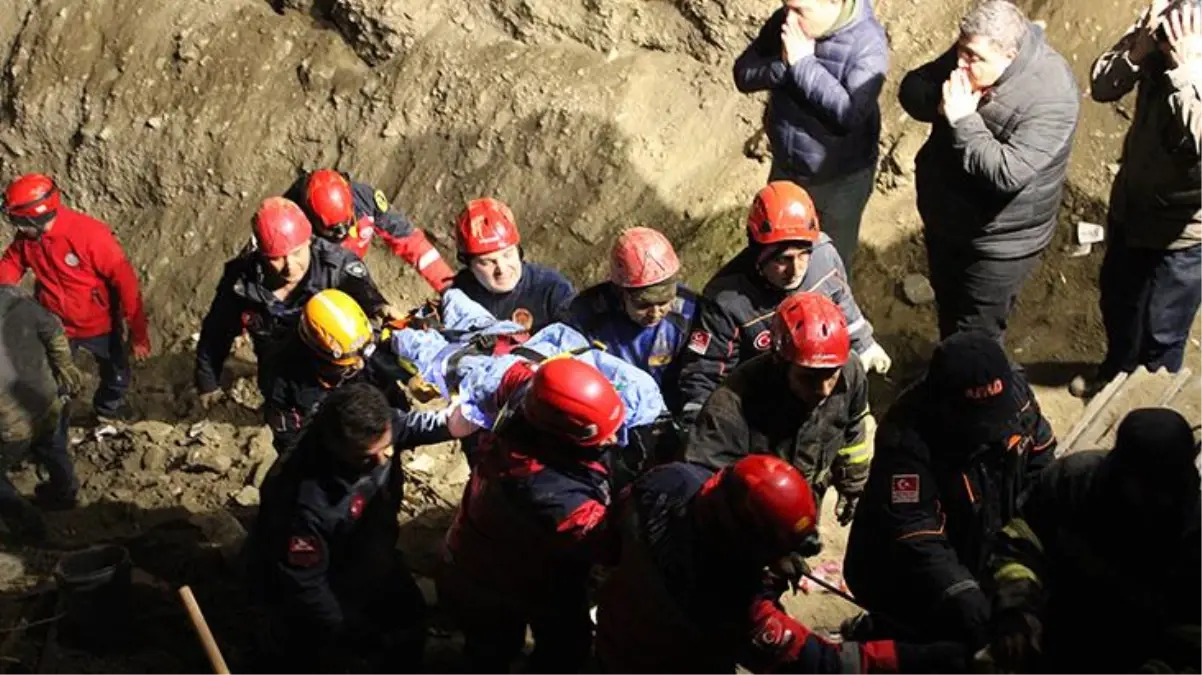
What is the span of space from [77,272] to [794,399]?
4902 millimetres

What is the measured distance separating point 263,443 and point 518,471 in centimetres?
425

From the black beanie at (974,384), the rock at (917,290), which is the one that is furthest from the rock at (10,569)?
→ the rock at (917,290)

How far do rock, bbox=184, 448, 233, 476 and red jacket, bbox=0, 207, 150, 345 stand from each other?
804 mm

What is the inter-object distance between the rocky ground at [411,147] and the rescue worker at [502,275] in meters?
1.63

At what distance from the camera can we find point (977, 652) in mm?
4184

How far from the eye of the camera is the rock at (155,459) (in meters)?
8.06

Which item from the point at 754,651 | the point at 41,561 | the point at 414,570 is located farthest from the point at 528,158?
the point at 754,651

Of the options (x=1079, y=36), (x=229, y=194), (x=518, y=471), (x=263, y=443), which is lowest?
(x=263, y=443)

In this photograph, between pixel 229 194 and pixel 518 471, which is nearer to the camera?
pixel 518 471

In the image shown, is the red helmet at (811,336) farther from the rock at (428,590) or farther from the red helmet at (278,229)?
the red helmet at (278,229)

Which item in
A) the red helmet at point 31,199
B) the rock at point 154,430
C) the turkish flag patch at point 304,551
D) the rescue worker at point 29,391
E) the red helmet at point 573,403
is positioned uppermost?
the red helmet at point 573,403

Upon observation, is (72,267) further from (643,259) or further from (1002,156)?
(1002,156)

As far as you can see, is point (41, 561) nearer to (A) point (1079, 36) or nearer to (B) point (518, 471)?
(B) point (518, 471)

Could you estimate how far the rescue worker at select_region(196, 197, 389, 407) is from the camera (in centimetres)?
638
